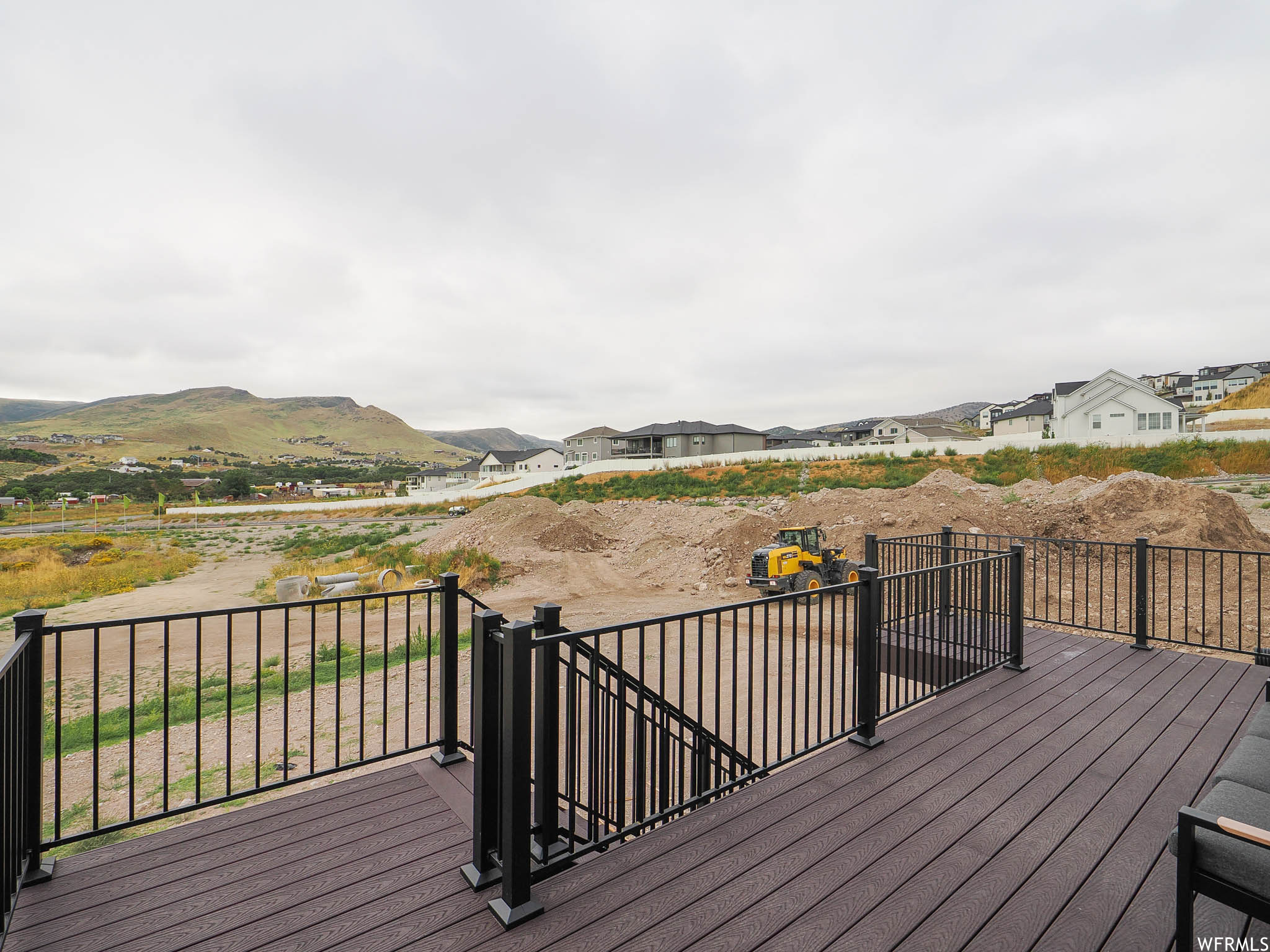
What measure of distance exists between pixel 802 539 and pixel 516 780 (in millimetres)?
12178

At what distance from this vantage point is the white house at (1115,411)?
110 ft

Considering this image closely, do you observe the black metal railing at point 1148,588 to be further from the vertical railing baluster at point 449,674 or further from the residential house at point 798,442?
the residential house at point 798,442

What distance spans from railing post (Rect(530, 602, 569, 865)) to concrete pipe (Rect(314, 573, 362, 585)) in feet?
50.9

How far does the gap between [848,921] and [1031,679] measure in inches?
150

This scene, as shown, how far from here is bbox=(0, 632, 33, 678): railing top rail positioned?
5.87 ft

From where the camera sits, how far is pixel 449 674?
319 cm

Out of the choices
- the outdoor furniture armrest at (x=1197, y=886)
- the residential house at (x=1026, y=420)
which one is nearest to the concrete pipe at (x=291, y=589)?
the outdoor furniture armrest at (x=1197, y=886)

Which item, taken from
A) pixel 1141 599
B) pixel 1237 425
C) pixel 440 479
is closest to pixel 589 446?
pixel 440 479

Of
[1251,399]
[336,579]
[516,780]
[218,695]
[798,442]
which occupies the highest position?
[1251,399]

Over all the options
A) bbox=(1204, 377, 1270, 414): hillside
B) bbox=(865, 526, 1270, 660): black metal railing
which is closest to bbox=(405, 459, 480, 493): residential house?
bbox=(865, 526, 1270, 660): black metal railing

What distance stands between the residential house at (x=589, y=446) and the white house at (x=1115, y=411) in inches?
1821

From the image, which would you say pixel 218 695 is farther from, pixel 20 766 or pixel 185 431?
pixel 185 431

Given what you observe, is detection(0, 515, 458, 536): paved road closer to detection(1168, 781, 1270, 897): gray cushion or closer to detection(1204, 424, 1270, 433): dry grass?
detection(1168, 781, 1270, 897): gray cushion

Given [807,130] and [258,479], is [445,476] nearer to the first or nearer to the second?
[258,479]
